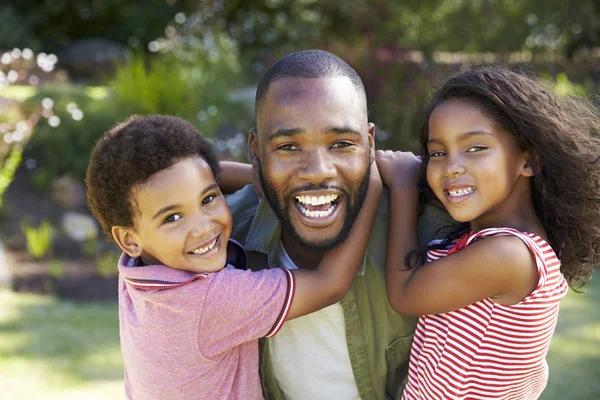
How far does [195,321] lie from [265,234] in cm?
57

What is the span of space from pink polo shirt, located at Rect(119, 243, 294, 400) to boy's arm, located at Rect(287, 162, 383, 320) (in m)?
0.05

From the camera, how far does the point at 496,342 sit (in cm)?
200

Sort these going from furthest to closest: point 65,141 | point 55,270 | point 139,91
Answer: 1. point 139,91
2. point 65,141
3. point 55,270

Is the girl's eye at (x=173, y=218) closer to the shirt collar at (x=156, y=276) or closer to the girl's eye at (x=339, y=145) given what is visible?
the shirt collar at (x=156, y=276)

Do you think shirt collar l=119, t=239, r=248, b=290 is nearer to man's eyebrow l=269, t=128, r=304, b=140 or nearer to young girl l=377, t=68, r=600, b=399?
man's eyebrow l=269, t=128, r=304, b=140

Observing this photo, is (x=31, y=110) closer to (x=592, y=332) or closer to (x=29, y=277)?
(x=29, y=277)

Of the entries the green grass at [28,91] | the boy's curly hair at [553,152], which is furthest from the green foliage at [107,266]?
the boy's curly hair at [553,152]

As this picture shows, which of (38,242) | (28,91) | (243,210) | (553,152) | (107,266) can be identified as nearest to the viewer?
(553,152)

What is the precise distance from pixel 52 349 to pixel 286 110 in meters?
3.39

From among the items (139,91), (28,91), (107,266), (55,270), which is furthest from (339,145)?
(28,91)

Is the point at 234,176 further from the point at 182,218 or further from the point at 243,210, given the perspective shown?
the point at 182,218

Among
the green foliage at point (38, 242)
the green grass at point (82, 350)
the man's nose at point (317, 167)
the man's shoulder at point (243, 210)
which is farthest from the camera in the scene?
the green foliage at point (38, 242)

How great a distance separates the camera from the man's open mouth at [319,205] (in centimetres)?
224

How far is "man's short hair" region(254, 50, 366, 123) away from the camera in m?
2.27
